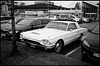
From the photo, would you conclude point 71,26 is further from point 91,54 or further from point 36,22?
point 36,22

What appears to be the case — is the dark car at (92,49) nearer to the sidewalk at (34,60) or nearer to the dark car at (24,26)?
the sidewalk at (34,60)

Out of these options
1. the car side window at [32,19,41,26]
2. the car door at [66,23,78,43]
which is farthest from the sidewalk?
the car side window at [32,19,41,26]

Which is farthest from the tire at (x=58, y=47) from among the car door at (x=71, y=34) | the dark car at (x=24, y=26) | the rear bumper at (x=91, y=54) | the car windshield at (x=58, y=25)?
the dark car at (x=24, y=26)

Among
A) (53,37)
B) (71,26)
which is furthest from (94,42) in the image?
(71,26)

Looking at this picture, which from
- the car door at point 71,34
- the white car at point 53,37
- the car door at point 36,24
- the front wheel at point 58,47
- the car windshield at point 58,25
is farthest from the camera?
the car door at point 36,24

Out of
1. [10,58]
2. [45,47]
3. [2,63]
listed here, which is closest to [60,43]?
[45,47]

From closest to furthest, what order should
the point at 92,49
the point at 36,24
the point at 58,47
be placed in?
the point at 92,49 < the point at 58,47 < the point at 36,24

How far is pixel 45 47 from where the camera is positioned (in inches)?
174

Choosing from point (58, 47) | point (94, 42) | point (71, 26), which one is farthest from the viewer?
point (71, 26)

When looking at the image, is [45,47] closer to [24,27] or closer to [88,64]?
[88,64]

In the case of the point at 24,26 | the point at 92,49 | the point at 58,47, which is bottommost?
the point at 58,47

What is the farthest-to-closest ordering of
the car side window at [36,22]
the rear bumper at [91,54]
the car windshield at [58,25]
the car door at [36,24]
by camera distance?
1. the car side window at [36,22]
2. the car door at [36,24]
3. the car windshield at [58,25]
4. the rear bumper at [91,54]

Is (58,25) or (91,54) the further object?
(58,25)

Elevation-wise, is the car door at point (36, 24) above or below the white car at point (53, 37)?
above
